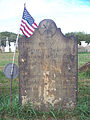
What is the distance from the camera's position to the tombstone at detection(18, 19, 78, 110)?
396 cm

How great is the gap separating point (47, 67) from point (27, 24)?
105cm

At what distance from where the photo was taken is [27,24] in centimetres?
430

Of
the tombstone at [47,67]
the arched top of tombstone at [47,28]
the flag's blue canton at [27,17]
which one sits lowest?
the tombstone at [47,67]

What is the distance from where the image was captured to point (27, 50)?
3967mm

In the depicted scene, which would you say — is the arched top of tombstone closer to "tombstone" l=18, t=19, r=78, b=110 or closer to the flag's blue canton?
"tombstone" l=18, t=19, r=78, b=110

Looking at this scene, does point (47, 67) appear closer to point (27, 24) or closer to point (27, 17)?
point (27, 24)

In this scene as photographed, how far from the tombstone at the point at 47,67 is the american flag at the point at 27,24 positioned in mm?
390

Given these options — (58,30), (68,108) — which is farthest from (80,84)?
(58,30)

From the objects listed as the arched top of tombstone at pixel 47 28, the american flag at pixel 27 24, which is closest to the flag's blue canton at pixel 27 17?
the american flag at pixel 27 24

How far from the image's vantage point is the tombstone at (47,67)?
156 inches

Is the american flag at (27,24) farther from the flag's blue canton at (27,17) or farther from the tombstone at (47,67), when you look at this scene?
the tombstone at (47,67)

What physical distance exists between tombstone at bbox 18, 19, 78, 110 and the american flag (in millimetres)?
390

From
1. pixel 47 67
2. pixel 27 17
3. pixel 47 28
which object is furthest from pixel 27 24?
pixel 47 67

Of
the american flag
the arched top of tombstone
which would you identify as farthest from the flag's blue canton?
the arched top of tombstone
